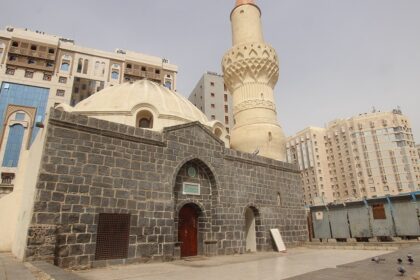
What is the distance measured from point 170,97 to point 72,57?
34.4 meters

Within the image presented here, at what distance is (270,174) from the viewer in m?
14.9

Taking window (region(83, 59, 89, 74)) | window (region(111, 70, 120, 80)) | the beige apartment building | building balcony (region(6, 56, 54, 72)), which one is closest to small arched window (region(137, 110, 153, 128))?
building balcony (region(6, 56, 54, 72))

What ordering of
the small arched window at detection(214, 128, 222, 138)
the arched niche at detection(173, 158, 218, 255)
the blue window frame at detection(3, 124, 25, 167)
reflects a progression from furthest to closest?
the blue window frame at detection(3, 124, 25, 167), the small arched window at detection(214, 128, 222, 138), the arched niche at detection(173, 158, 218, 255)

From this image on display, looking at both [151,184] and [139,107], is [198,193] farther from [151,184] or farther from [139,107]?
[139,107]

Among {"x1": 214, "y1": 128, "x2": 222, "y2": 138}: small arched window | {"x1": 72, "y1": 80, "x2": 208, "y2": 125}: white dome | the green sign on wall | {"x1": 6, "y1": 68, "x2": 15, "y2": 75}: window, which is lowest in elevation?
the green sign on wall

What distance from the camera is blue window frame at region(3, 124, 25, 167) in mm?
34303

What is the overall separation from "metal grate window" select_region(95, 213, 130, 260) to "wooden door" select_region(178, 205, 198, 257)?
248 centimetres

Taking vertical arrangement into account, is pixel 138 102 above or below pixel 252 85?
below

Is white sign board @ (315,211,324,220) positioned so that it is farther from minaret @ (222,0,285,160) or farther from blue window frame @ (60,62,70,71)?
blue window frame @ (60,62,70,71)

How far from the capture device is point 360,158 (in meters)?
63.2

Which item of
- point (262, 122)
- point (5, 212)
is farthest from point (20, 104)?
point (262, 122)

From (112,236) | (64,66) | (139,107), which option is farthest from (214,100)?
(112,236)

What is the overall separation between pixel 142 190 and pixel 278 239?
23.8 feet

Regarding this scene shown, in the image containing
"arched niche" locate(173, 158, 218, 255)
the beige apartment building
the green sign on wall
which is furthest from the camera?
the beige apartment building
